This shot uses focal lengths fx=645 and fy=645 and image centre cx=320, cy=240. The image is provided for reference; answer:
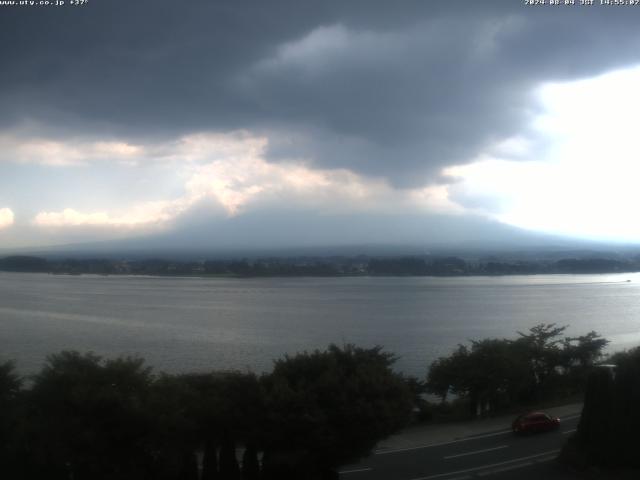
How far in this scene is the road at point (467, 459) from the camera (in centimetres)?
732

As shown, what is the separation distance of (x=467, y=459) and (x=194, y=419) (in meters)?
3.46

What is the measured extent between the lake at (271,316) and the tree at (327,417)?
298 inches

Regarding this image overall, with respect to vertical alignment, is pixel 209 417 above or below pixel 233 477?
above

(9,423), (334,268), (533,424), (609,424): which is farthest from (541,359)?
(334,268)

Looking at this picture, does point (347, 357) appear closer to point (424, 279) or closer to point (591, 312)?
point (591, 312)

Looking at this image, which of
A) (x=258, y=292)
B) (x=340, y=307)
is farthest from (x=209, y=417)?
(x=258, y=292)

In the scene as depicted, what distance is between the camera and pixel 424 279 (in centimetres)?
5472

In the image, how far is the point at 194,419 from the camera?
6605mm

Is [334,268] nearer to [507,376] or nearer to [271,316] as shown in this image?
[271,316]

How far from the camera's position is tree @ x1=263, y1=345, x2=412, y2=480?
637 centimetres

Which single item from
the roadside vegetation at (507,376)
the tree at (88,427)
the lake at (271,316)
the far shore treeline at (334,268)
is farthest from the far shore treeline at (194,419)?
the far shore treeline at (334,268)

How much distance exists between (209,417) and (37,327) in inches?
750

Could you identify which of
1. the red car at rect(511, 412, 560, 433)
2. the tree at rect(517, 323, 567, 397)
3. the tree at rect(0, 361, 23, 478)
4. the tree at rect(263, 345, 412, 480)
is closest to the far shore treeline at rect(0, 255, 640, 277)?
the tree at rect(517, 323, 567, 397)

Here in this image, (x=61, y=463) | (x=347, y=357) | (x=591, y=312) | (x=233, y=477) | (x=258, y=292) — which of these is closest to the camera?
(x=61, y=463)
